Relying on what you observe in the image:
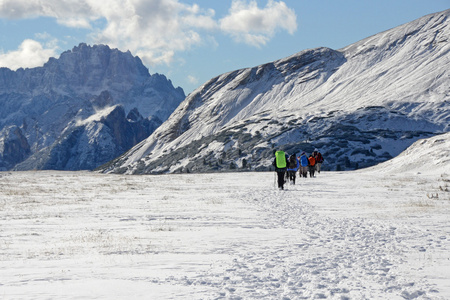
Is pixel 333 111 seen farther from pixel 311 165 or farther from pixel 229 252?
pixel 229 252

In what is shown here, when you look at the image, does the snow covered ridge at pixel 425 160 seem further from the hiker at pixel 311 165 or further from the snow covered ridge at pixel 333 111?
the snow covered ridge at pixel 333 111

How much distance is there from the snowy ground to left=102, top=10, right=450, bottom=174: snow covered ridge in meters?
74.9

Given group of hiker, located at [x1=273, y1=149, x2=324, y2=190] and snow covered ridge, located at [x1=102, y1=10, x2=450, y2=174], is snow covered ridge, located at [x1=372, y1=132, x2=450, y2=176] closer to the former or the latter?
group of hiker, located at [x1=273, y1=149, x2=324, y2=190]

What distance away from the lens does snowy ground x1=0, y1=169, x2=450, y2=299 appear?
7684 mm

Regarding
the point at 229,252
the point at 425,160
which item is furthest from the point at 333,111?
the point at 229,252

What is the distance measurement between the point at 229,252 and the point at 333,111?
5118 inches

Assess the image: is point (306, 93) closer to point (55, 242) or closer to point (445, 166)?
point (445, 166)

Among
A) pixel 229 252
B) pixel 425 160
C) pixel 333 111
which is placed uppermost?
pixel 333 111

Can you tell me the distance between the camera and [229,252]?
1066 centimetres

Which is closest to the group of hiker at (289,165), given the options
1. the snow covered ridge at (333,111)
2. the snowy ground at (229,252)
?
the snowy ground at (229,252)

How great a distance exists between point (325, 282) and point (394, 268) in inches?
70.7

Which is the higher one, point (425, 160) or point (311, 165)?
point (311, 165)

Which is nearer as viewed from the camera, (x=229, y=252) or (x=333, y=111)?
(x=229, y=252)

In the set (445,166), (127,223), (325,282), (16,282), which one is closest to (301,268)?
(325,282)
